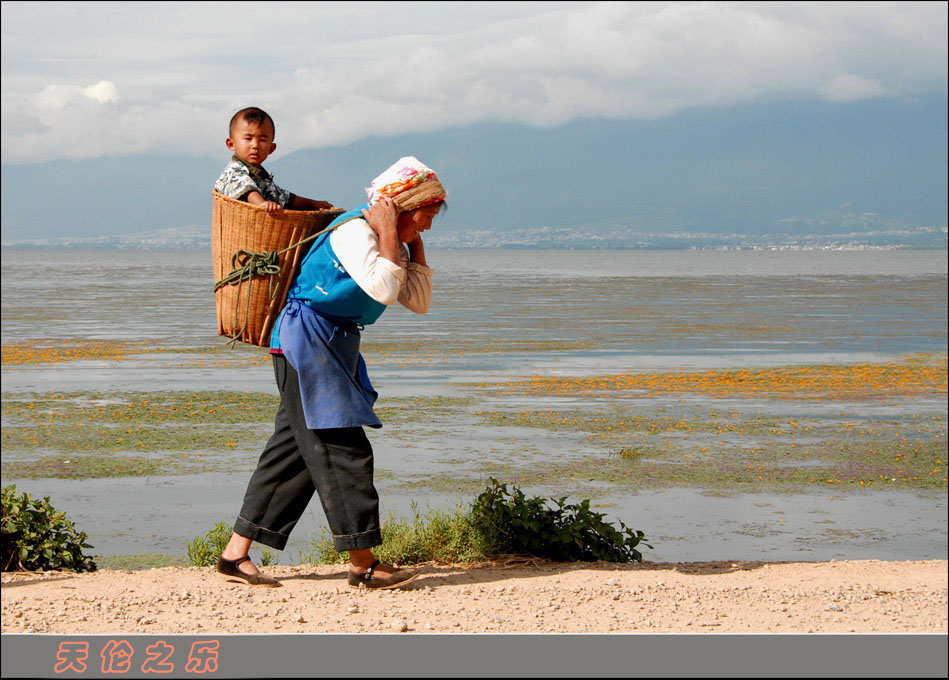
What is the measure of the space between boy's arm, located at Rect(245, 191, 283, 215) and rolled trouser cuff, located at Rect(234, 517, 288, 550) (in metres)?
1.48

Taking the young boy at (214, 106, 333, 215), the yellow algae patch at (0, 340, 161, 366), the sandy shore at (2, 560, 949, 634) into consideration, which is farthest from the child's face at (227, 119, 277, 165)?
the yellow algae patch at (0, 340, 161, 366)

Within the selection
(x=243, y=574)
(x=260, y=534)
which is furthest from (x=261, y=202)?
(x=243, y=574)

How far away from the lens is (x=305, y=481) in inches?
206

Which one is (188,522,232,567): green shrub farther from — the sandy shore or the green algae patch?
the green algae patch

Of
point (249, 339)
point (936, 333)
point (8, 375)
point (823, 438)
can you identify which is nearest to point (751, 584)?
point (249, 339)

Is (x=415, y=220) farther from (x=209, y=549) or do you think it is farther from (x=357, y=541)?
(x=209, y=549)

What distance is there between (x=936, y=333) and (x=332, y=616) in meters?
30.1

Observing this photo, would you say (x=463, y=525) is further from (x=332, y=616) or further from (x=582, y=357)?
(x=582, y=357)

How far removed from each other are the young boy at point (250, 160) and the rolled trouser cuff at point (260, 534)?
149 cm

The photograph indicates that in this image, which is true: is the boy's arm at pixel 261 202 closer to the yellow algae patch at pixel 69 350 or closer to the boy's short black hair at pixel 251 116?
the boy's short black hair at pixel 251 116

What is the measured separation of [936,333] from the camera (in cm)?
3169

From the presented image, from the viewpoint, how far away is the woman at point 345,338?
188 inches

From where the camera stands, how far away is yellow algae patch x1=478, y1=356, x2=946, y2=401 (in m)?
18.1

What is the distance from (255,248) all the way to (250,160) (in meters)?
0.39
